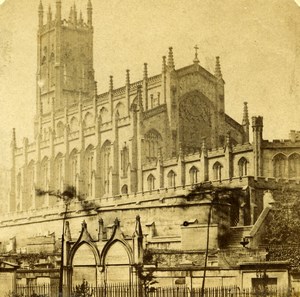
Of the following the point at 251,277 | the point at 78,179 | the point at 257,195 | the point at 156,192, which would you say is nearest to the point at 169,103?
the point at 78,179

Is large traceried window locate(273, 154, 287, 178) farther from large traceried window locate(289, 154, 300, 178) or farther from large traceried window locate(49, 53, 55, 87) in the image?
large traceried window locate(49, 53, 55, 87)

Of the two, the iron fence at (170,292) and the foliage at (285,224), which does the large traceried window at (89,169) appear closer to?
the foliage at (285,224)

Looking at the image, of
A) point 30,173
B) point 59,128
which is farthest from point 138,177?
point 59,128

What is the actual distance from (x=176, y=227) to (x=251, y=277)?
Result: 50.1 feet

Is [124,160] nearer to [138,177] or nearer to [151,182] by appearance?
[138,177]

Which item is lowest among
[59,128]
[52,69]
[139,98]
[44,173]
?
[44,173]

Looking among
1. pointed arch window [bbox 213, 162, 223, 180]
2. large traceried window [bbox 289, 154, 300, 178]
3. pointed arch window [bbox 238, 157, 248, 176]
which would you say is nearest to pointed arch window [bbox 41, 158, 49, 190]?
pointed arch window [bbox 213, 162, 223, 180]

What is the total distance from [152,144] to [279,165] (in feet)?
49.1

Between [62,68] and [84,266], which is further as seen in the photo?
[62,68]

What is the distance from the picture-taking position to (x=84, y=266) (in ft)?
125

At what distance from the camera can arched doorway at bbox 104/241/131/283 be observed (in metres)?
36.3

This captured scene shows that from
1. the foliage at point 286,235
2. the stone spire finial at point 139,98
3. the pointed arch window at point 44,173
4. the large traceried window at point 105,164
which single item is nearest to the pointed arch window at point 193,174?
the stone spire finial at point 139,98

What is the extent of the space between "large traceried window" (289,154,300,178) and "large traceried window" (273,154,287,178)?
0.45 metres

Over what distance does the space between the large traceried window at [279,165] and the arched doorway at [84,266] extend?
2169 cm
